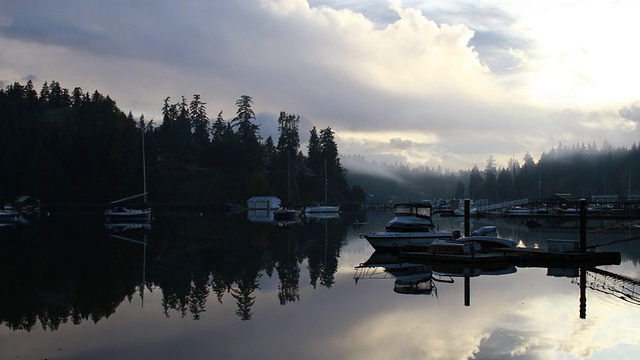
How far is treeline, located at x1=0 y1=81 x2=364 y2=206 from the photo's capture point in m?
127

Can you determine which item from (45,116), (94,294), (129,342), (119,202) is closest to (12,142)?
(45,116)

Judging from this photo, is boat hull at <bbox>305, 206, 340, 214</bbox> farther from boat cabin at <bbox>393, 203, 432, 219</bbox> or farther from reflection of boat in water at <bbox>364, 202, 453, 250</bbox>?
reflection of boat in water at <bbox>364, 202, 453, 250</bbox>

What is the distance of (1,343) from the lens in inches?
731

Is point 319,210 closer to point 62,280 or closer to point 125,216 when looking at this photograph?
point 125,216

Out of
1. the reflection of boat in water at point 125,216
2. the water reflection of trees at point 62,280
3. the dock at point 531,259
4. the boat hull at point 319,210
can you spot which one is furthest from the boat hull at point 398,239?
the boat hull at point 319,210

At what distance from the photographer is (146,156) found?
133 meters

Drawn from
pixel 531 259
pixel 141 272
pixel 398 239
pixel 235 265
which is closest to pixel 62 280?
pixel 141 272

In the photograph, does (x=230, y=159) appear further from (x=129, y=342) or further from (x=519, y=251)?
(x=129, y=342)

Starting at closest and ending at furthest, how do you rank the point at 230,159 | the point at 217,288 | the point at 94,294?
the point at 94,294 < the point at 217,288 < the point at 230,159

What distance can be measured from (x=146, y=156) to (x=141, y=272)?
342ft

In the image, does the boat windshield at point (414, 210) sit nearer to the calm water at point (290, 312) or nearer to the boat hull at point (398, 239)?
the boat hull at point (398, 239)

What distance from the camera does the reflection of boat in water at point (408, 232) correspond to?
43.2 metres

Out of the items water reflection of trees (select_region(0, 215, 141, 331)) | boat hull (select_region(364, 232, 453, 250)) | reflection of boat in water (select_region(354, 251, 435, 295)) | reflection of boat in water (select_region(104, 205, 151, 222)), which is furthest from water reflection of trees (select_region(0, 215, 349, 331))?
reflection of boat in water (select_region(104, 205, 151, 222))

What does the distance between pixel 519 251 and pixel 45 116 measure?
14183 cm
